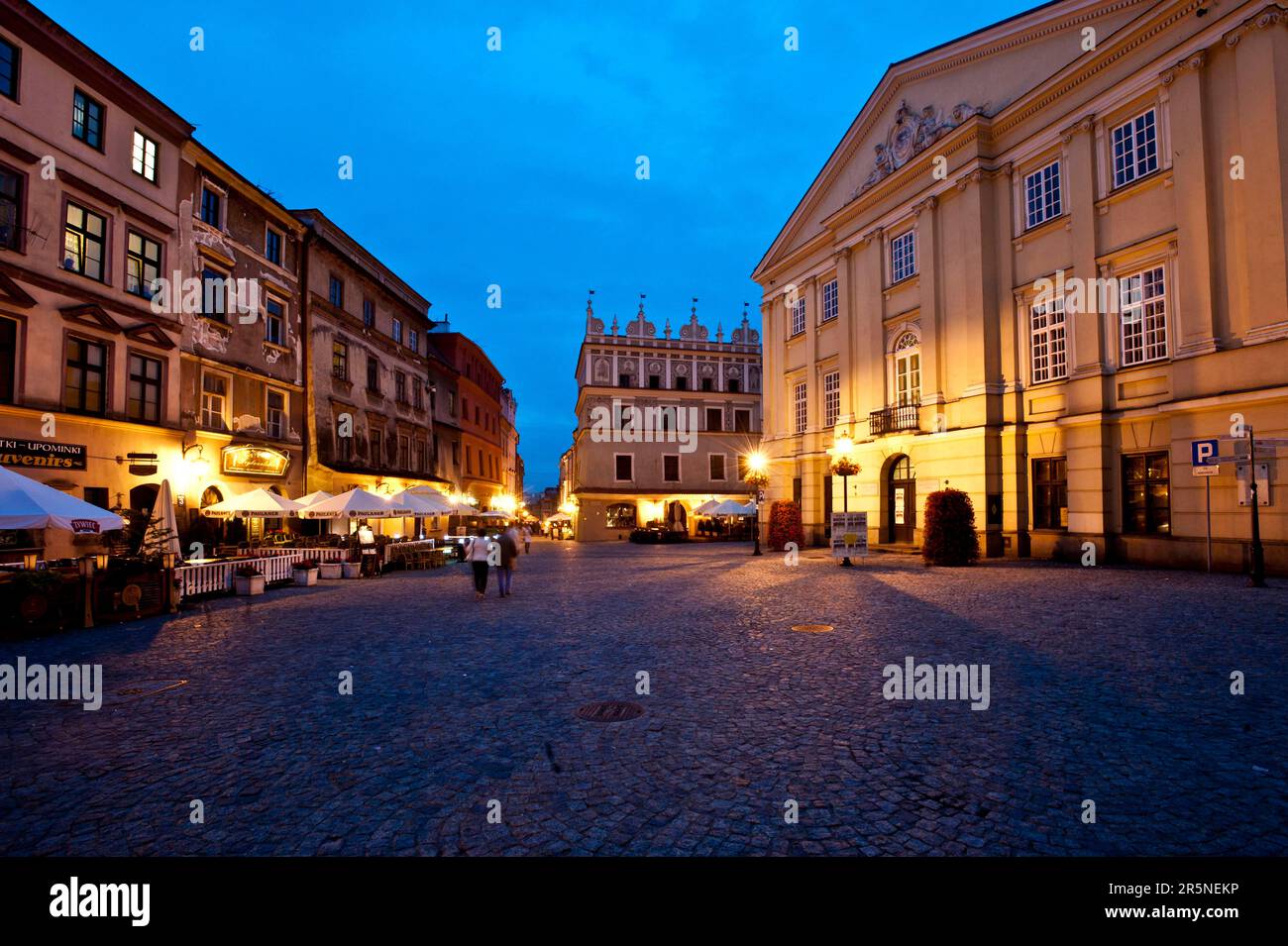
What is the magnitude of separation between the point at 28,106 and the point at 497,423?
4465cm

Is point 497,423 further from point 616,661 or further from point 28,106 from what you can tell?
point 616,661

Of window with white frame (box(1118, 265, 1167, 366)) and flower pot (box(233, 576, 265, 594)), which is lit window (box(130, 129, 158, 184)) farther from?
window with white frame (box(1118, 265, 1167, 366))

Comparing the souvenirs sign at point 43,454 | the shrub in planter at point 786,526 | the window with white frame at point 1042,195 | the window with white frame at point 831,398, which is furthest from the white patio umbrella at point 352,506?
the window with white frame at point 1042,195

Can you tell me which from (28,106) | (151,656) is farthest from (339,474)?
(151,656)

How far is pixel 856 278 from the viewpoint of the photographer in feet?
99.7

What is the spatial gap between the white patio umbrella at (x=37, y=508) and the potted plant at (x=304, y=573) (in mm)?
7482

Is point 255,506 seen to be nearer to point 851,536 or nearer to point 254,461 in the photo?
point 254,461

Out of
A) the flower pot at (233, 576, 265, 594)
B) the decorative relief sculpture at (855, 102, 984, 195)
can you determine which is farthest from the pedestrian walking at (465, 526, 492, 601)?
the decorative relief sculpture at (855, 102, 984, 195)

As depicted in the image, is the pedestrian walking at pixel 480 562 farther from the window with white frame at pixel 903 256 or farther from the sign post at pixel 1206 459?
the window with white frame at pixel 903 256

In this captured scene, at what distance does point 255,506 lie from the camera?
2044 cm

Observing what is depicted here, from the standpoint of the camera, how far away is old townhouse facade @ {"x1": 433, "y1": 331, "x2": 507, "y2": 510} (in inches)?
1861

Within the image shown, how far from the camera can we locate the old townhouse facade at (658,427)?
172 feet

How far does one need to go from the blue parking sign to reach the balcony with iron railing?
11.0 m
